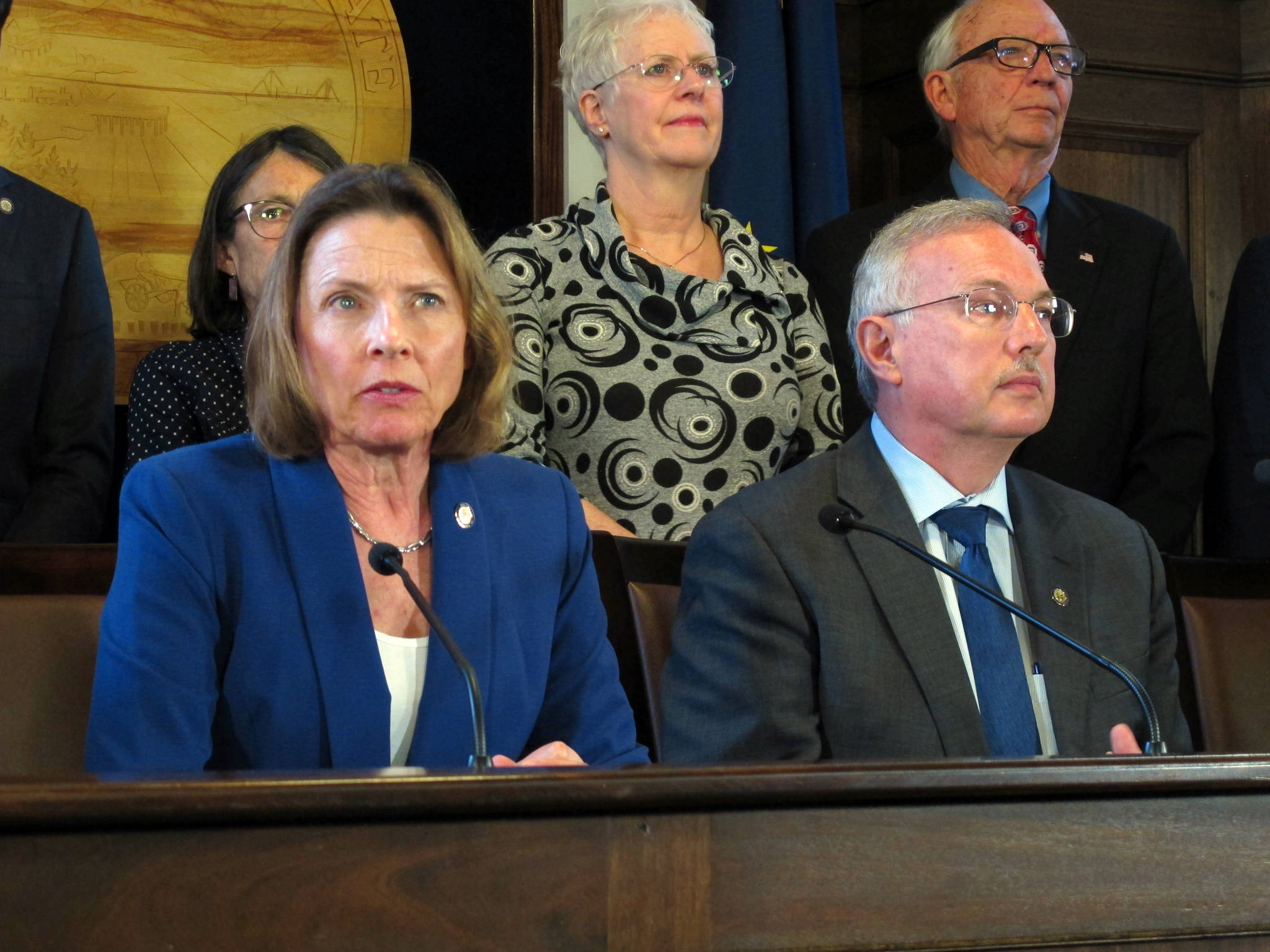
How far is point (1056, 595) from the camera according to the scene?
2.03 m

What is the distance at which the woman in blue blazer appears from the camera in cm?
163

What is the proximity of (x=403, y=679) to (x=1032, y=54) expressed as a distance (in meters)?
2.01

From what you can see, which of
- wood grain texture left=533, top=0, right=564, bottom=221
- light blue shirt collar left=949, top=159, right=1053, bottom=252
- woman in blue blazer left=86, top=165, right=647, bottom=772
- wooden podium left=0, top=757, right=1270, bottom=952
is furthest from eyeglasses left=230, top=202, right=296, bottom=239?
wooden podium left=0, top=757, right=1270, bottom=952

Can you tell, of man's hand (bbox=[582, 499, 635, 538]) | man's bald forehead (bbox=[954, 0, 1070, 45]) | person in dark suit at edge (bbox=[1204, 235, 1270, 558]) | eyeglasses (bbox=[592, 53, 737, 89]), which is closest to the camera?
man's hand (bbox=[582, 499, 635, 538])

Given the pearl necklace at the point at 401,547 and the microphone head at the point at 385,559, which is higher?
the pearl necklace at the point at 401,547

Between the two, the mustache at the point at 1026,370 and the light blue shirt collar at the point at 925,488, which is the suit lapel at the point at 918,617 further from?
the mustache at the point at 1026,370

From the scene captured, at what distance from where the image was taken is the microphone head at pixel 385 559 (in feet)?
5.15

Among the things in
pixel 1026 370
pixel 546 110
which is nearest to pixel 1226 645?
pixel 1026 370

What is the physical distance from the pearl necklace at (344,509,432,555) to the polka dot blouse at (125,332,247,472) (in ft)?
2.28

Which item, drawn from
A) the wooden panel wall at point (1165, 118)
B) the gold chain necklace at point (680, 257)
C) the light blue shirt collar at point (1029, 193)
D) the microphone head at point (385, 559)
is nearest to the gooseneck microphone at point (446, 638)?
the microphone head at point (385, 559)

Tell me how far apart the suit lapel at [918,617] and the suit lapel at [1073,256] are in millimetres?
1076

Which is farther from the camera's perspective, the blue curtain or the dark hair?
the blue curtain

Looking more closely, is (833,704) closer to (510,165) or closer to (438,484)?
(438,484)

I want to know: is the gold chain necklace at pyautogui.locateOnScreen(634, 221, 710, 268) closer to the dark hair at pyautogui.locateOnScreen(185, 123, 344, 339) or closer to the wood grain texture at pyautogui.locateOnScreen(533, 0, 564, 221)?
the dark hair at pyautogui.locateOnScreen(185, 123, 344, 339)
